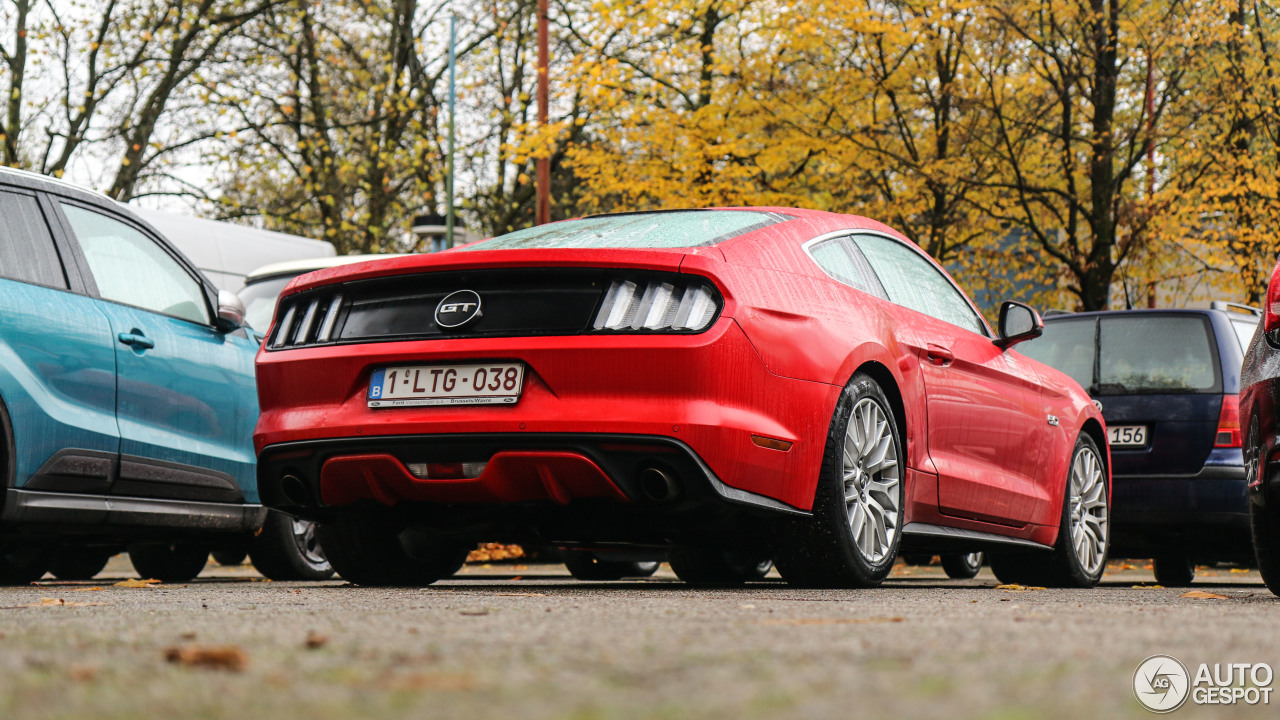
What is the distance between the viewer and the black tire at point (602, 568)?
7777 mm

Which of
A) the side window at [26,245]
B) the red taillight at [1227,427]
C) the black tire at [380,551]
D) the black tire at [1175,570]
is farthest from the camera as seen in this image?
the black tire at [1175,570]

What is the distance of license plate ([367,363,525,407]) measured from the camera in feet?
15.9

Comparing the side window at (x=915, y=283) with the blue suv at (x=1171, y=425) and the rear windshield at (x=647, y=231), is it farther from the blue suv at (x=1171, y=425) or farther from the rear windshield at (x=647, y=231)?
the blue suv at (x=1171, y=425)

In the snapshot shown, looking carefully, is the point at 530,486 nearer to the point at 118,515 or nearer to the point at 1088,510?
the point at 118,515

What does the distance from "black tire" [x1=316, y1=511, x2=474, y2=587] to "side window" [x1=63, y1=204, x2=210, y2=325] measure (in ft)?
5.46

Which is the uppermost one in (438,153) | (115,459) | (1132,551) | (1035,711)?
(438,153)

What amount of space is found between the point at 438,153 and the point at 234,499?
22.6 m

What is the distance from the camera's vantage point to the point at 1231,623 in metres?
3.60

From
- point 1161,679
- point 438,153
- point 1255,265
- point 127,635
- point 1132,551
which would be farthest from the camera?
point 438,153

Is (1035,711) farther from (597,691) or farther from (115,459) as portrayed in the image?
(115,459)

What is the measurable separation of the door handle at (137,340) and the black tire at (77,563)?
1.79 metres

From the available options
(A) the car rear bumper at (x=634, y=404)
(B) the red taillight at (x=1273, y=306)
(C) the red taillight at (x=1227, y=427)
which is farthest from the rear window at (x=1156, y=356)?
(A) the car rear bumper at (x=634, y=404)

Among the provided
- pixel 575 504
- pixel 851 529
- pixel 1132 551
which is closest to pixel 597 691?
pixel 575 504

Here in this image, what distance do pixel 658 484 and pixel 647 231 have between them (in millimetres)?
1109
